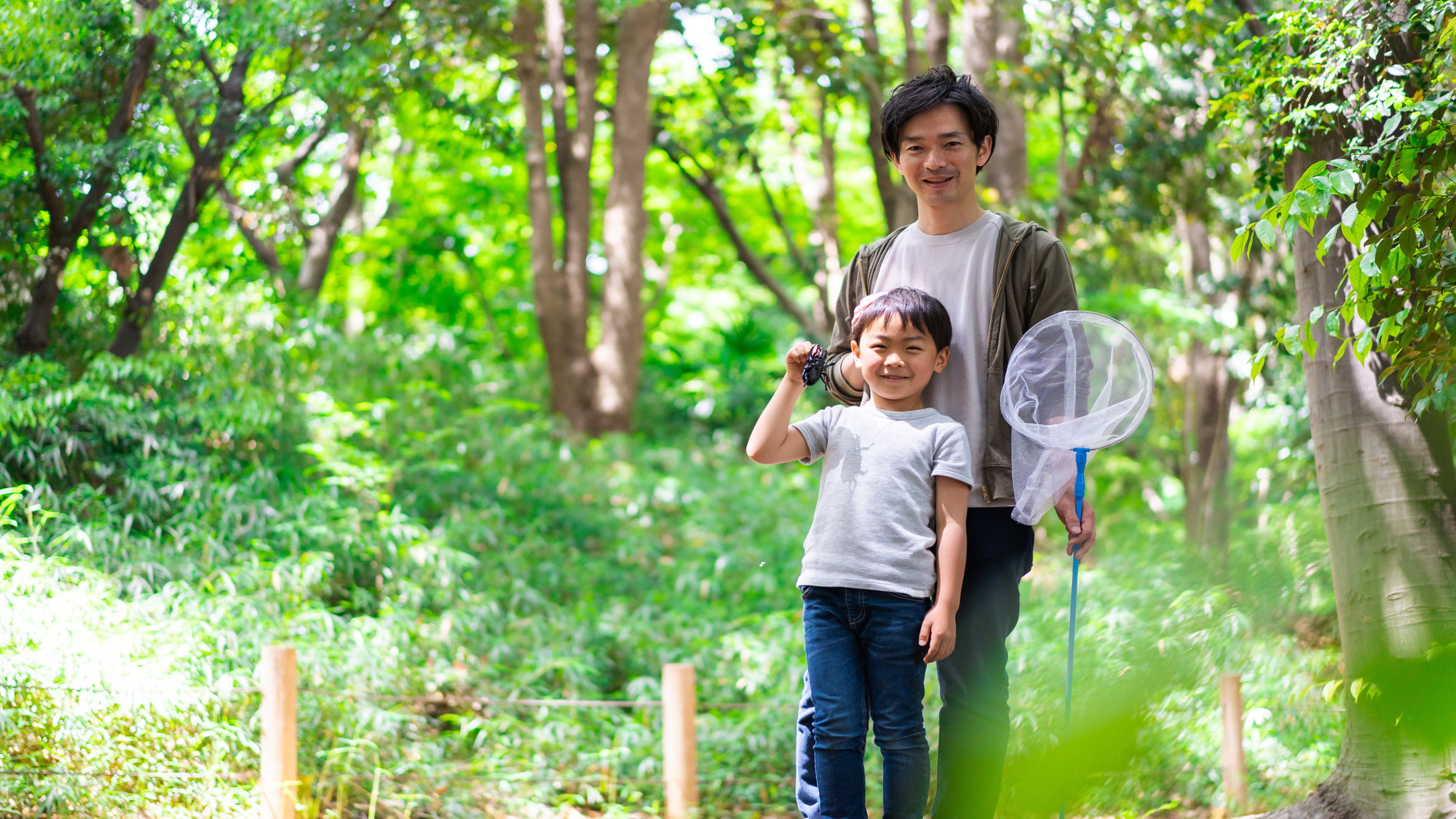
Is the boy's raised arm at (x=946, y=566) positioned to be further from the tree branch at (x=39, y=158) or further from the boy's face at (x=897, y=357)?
the tree branch at (x=39, y=158)

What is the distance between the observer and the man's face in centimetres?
202

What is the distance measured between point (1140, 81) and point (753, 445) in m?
5.95

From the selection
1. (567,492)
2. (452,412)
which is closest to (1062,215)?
(567,492)

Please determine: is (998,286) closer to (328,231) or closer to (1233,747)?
(1233,747)

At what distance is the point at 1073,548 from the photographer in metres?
2.02

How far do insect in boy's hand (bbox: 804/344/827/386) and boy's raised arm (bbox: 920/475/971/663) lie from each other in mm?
290

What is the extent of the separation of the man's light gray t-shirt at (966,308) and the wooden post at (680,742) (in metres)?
1.91

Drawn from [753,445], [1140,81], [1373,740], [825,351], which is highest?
[1140,81]

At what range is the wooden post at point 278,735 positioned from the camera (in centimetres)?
311

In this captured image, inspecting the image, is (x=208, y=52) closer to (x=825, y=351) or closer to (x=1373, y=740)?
(x=825, y=351)

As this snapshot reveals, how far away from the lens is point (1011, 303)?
2059mm

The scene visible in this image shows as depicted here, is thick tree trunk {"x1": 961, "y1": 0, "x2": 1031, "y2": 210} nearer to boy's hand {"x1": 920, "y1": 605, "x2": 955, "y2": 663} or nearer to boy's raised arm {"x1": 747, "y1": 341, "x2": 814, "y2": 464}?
boy's raised arm {"x1": 747, "y1": 341, "x2": 814, "y2": 464}

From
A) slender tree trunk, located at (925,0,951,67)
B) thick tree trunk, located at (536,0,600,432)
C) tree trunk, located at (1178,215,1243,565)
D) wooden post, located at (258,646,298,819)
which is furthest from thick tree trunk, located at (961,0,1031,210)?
wooden post, located at (258,646,298,819)

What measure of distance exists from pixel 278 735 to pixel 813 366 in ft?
7.01
